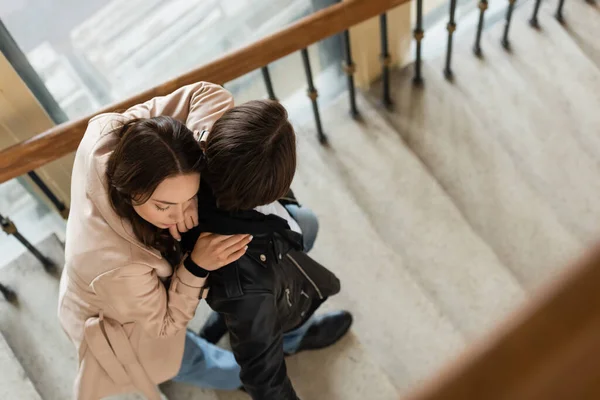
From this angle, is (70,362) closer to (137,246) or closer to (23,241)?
(23,241)

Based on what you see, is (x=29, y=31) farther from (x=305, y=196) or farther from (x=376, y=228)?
(x=376, y=228)

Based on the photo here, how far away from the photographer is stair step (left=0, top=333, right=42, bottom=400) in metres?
1.65

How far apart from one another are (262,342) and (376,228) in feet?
2.75

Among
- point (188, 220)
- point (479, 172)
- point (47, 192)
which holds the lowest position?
point (479, 172)

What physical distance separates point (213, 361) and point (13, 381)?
1.89 feet

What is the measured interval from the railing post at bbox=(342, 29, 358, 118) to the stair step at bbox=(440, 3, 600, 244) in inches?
16.6

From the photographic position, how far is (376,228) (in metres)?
1.99

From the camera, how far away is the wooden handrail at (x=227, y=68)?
1.48m

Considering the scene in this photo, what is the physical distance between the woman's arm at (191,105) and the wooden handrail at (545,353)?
1011mm

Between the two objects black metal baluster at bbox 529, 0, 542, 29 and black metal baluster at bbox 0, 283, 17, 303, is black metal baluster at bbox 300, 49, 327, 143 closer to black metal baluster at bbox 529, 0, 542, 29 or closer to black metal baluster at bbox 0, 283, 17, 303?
black metal baluster at bbox 529, 0, 542, 29

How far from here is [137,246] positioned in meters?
1.13

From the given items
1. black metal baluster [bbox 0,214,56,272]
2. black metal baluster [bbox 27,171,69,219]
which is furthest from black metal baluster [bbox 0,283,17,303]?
black metal baluster [bbox 27,171,69,219]

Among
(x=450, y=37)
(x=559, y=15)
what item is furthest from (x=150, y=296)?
(x=559, y=15)

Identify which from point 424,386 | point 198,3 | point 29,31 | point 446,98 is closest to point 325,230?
point 446,98
